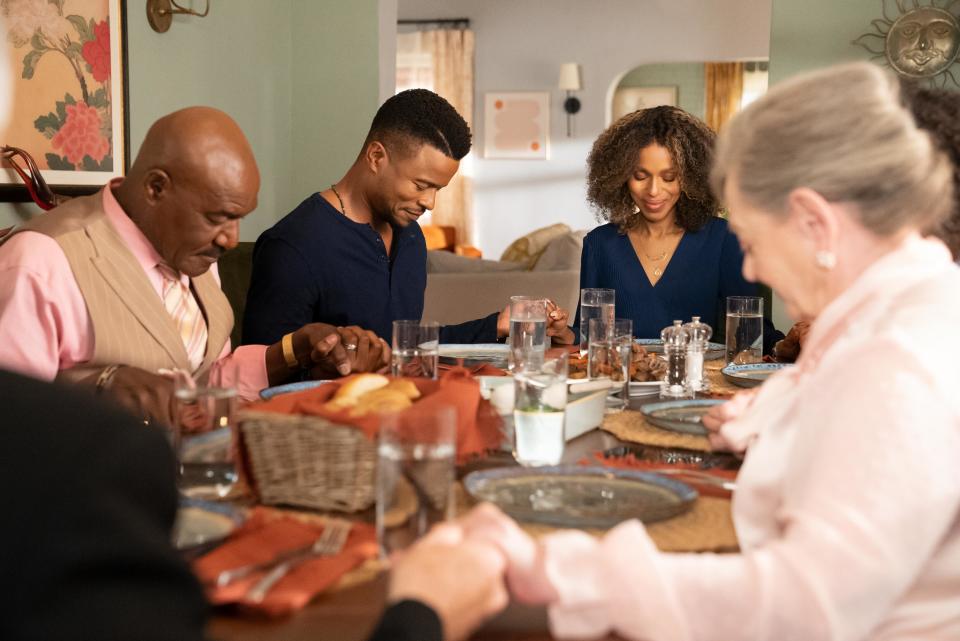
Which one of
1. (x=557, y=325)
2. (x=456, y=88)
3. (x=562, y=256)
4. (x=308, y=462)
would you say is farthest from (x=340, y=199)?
(x=456, y=88)

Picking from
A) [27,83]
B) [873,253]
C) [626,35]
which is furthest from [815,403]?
[626,35]

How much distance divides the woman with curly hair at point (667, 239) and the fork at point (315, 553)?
7.70 feet

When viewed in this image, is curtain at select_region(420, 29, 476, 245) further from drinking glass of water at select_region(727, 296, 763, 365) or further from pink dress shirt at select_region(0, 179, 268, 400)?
pink dress shirt at select_region(0, 179, 268, 400)

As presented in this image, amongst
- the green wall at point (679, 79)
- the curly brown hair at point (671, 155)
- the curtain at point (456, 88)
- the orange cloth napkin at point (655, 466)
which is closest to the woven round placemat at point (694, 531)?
the orange cloth napkin at point (655, 466)

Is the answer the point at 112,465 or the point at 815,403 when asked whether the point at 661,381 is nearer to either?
the point at 815,403

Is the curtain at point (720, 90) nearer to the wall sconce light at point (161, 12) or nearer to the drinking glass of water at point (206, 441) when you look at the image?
the wall sconce light at point (161, 12)

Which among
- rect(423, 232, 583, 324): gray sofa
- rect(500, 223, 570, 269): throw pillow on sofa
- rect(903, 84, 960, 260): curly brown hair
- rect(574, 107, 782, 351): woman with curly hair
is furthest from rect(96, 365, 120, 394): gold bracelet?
rect(500, 223, 570, 269): throw pillow on sofa

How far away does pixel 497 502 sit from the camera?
1342 millimetres

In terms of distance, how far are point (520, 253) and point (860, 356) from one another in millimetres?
5193

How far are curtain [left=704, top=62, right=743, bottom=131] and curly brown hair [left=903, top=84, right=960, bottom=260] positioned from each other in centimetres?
1365

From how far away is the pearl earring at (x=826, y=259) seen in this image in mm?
1220

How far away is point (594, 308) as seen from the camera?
2.72 m

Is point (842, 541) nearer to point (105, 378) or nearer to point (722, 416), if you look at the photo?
point (722, 416)

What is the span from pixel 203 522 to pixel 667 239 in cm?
264
